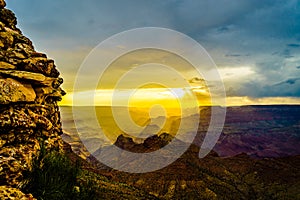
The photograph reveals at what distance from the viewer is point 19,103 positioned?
2308 cm

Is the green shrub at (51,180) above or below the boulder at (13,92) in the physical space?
below

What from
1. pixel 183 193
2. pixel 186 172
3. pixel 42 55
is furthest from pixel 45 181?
pixel 186 172

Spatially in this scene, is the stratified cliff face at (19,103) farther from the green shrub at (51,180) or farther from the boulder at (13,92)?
the green shrub at (51,180)

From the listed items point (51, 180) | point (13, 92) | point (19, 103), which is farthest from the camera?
point (19, 103)

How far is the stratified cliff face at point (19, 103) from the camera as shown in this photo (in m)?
20.1

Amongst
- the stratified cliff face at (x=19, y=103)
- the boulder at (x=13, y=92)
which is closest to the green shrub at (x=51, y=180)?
the stratified cliff face at (x=19, y=103)

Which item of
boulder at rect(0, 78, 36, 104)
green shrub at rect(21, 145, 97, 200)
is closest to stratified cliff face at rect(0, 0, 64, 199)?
boulder at rect(0, 78, 36, 104)

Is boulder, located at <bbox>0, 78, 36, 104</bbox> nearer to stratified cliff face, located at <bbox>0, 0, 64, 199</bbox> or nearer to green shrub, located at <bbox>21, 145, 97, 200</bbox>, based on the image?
stratified cliff face, located at <bbox>0, 0, 64, 199</bbox>

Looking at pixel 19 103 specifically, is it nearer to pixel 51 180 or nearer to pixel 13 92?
pixel 13 92

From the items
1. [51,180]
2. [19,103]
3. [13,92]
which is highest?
[13,92]

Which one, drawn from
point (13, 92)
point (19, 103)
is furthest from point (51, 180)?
point (13, 92)

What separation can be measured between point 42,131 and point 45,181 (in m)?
6.12

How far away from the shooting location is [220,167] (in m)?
195

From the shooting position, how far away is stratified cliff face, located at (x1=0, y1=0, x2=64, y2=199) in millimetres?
20109
